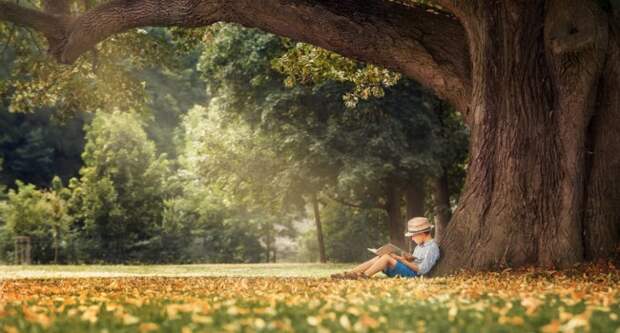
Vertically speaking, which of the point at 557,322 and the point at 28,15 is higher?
the point at 28,15

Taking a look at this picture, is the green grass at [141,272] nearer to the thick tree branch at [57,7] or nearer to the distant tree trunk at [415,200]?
the distant tree trunk at [415,200]

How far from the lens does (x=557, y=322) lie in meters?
5.23

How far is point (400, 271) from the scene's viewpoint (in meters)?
11.7

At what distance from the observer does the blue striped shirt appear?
11.8 metres

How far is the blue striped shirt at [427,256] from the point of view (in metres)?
11.8

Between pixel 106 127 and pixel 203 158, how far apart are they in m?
7.99

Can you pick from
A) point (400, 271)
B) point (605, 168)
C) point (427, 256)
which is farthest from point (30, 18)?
point (605, 168)

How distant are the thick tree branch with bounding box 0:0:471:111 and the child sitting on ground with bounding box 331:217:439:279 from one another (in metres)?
2.35

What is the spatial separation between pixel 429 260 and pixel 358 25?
13.1ft

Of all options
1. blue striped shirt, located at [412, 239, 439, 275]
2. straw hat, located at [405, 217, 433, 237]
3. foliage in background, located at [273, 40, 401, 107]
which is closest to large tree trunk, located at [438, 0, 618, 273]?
blue striped shirt, located at [412, 239, 439, 275]

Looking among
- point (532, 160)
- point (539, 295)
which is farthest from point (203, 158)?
point (539, 295)

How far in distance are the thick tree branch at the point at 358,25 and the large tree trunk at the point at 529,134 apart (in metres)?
0.78

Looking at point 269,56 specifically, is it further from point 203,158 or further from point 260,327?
point 260,327

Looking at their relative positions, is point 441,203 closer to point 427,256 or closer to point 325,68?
point 325,68
